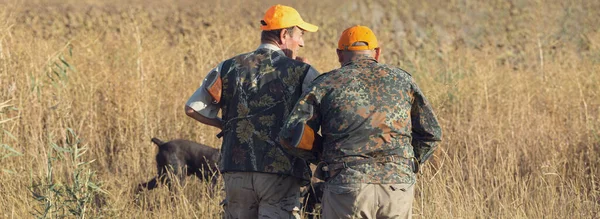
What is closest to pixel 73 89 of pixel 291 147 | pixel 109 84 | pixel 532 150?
pixel 109 84

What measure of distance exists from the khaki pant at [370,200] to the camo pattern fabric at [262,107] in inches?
18.6

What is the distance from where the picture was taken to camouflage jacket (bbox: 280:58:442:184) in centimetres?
421

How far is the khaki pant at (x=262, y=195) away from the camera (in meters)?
4.68

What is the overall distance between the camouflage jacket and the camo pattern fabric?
0.32 metres

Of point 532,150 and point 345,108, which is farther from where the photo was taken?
point 532,150

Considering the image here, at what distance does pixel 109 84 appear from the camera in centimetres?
1001

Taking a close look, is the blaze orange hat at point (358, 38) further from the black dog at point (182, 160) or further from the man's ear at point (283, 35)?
the black dog at point (182, 160)

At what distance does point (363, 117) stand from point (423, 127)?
0.40 m

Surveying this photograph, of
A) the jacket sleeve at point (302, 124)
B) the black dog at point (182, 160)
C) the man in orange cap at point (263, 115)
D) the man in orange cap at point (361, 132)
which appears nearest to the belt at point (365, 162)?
the man in orange cap at point (361, 132)

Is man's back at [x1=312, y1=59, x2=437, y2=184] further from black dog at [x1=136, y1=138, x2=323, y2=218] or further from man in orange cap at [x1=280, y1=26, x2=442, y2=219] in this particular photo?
black dog at [x1=136, y1=138, x2=323, y2=218]

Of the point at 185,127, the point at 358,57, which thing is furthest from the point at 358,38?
the point at 185,127

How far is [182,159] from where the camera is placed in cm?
811

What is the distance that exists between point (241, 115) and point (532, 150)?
4461 millimetres

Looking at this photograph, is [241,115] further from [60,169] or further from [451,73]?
[451,73]
